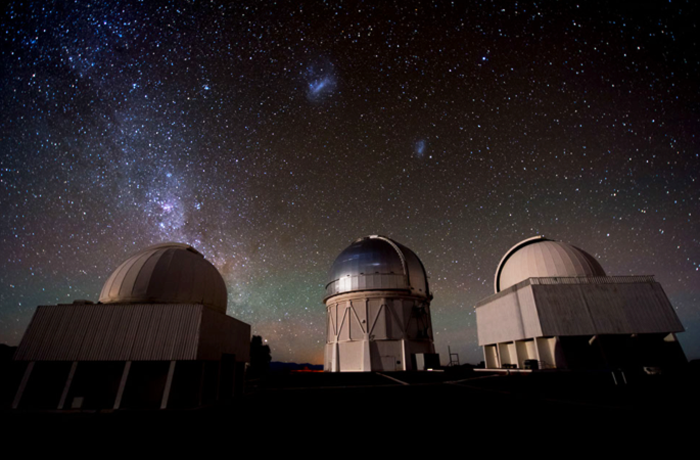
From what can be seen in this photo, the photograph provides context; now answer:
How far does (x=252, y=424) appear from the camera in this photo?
20.0 feet

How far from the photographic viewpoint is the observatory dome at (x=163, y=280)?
13.0 metres

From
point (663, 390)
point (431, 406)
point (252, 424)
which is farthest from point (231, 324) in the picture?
point (663, 390)

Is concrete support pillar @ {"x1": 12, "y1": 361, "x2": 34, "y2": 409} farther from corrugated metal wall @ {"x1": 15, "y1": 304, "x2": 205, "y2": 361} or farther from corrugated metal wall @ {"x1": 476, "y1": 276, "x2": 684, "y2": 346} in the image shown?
corrugated metal wall @ {"x1": 476, "y1": 276, "x2": 684, "y2": 346}

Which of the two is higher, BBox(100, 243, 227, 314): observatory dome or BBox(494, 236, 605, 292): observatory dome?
BBox(494, 236, 605, 292): observatory dome

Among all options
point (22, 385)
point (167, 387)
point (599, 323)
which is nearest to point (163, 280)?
point (167, 387)

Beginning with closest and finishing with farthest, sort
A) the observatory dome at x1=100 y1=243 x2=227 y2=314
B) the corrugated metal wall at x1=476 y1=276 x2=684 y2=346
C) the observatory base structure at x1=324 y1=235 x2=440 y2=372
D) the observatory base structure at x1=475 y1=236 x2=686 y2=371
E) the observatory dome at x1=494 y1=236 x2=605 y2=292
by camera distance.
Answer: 1. the observatory dome at x1=100 y1=243 x2=227 y2=314
2. the observatory base structure at x1=475 y1=236 x2=686 y2=371
3. the corrugated metal wall at x1=476 y1=276 x2=684 y2=346
4. the observatory dome at x1=494 y1=236 x2=605 y2=292
5. the observatory base structure at x1=324 y1=235 x2=440 y2=372

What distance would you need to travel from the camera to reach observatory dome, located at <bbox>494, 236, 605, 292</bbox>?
2283cm

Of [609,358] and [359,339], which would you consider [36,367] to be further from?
[609,358]

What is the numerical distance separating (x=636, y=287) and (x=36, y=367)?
1225 inches

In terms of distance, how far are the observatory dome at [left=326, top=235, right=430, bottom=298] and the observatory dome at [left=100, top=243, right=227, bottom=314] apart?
52.8 feet

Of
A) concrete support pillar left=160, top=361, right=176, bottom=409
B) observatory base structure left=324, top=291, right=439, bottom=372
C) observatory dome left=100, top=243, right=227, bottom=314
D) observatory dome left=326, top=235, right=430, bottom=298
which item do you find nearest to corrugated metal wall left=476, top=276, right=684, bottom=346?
observatory base structure left=324, top=291, right=439, bottom=372

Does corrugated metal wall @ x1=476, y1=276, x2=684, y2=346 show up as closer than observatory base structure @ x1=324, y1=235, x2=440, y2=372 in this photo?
Yes

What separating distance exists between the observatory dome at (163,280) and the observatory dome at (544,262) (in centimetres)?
2293

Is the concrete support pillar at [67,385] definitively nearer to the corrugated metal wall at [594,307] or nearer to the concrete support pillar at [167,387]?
the concrete support pillar at [167,387]
